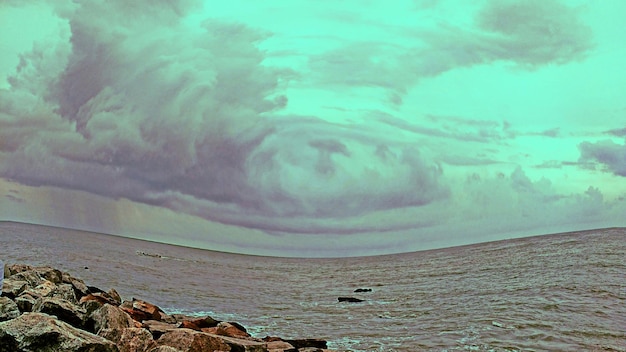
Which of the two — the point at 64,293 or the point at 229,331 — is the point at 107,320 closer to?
the point at 229,331

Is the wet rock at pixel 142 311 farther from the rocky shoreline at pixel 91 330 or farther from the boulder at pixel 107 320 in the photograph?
the boulder at pixel 107 320

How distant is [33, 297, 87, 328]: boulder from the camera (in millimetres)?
11164

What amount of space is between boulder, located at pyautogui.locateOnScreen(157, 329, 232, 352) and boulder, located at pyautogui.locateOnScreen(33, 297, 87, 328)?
222 centimetres

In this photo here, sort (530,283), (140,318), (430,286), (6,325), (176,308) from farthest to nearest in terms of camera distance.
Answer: (430,286), (530,283), (176,308), (140,318), (6,325)

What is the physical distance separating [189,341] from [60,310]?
3.07 metres

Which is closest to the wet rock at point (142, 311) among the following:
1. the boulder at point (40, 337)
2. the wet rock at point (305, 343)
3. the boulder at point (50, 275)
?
the boulder at point (50, 275)

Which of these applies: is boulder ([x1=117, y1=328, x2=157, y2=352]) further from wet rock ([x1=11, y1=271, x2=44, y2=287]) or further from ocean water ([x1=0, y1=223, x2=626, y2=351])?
wet rock ([x1=11, y1=271, x2=44, y2=287])

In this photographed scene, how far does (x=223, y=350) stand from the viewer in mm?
11125

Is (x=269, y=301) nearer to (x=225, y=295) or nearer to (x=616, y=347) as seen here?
(x=225, y=295)

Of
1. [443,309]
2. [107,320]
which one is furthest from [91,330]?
[443,309]

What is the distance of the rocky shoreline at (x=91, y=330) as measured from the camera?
320 inches

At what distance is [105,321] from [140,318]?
502 cm

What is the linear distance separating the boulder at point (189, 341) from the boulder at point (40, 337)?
210 centimetres

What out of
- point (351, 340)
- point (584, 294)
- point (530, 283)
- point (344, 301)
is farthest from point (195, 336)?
point (530, 283)
